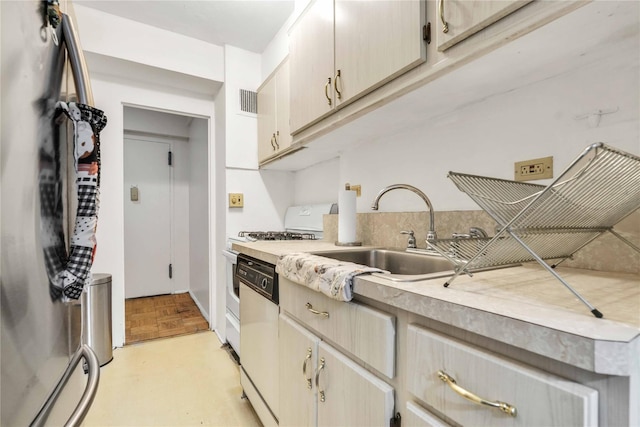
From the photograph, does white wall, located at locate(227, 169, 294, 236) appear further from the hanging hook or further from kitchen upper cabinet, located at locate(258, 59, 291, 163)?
the hanging hook

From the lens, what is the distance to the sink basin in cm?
113

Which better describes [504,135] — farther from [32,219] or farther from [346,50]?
[32,219]

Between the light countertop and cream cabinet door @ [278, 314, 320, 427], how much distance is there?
0.37 m

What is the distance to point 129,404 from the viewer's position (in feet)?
5.40

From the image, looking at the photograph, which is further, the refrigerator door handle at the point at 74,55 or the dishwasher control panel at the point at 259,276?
the dishwasher control panel at the point at 259,276

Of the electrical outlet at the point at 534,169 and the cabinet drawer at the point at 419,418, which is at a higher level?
the electrical outlet at the point at 534,169

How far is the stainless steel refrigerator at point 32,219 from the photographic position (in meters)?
0.43

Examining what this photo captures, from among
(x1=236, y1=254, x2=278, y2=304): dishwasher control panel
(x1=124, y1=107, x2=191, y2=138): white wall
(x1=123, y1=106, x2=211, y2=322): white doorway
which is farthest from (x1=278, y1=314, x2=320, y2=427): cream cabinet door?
(x1=124, y1=107, x2=191, y2=138): white wall

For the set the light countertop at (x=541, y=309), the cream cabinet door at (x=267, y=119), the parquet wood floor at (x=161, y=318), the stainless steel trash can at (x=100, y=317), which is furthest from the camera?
the parquet wood floor at (x=161, y=318)

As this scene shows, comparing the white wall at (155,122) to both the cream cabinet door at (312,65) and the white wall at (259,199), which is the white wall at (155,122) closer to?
the white wall at (259,199)

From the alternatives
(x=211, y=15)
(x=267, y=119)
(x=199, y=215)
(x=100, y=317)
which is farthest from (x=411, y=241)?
(x=199, y=215)

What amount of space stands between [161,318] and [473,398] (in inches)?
125

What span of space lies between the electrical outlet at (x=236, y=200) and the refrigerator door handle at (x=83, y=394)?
5.54 ft

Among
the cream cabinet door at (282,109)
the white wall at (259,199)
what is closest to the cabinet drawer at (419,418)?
the cream cabinet door at (282,109)
